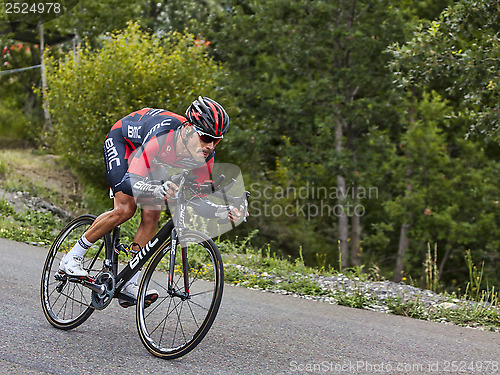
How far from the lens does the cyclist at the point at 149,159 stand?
13.4ft

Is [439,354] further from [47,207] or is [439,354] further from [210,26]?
[210,26]

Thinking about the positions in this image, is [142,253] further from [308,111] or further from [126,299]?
[308,111]

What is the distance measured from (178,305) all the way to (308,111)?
49.0ft

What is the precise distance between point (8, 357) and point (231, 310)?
2.57 meters

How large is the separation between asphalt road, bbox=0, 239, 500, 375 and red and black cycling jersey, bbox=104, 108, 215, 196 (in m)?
1.28

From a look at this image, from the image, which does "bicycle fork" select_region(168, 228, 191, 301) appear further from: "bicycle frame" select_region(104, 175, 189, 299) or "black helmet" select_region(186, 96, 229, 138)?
"black helmet" select_region(186, 96, 229, 138)

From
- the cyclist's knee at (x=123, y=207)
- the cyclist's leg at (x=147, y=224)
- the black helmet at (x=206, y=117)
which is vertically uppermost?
the black helmet at (x=206, y=117)

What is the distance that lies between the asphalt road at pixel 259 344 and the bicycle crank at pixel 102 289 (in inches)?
12.1

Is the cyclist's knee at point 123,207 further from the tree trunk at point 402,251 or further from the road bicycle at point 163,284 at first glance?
the tree trunk at point 402,251

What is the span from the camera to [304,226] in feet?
65.9

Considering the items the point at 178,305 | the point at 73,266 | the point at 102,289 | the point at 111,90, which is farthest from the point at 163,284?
the point at 111,90

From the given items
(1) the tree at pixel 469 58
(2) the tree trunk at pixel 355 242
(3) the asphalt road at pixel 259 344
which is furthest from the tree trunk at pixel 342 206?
(3) the asphalt road at pixel 259 344

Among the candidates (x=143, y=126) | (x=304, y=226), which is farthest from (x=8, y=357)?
(x=304, y=226)

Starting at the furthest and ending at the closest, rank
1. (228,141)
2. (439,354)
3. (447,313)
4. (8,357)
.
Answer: (228,141), (447,313), (439,354), (8,357)
